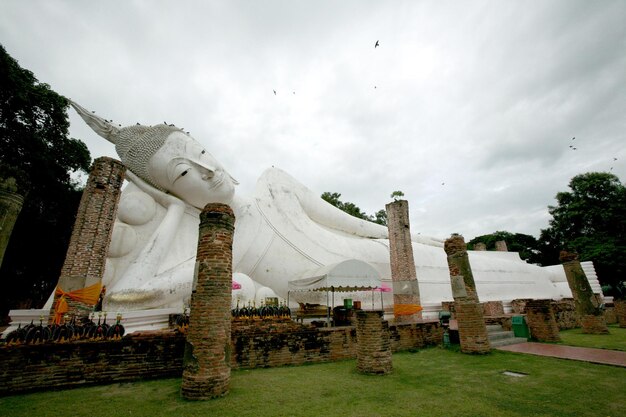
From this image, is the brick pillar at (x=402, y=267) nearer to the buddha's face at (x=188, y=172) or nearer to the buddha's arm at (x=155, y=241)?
the buddha's face at (x=188, y=172)

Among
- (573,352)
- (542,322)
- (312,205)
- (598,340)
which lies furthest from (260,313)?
(598,340)

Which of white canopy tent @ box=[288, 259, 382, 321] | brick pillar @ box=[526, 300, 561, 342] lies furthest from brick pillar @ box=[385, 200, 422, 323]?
brick pillar @ box=[526, 300, 561, 342]

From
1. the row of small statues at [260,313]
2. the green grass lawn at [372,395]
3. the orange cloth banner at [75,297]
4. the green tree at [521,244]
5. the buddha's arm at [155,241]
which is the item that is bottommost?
the green grass lawn at [372,395]

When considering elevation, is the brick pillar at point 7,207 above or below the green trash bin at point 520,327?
above

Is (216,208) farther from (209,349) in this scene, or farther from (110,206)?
(110,206)

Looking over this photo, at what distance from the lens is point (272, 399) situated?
13.8ft

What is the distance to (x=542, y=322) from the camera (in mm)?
8734

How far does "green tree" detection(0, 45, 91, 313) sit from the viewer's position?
486 inches

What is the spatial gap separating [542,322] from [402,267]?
4.39 metres

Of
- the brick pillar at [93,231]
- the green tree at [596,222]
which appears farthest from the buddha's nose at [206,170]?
the green tree at [596,222]

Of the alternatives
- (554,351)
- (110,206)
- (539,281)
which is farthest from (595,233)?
(110,206)

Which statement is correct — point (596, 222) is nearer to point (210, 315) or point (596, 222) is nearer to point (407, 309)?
point (407, 309)

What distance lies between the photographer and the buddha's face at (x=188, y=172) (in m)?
10.5

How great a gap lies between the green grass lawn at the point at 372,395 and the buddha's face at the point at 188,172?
6.83 meters
